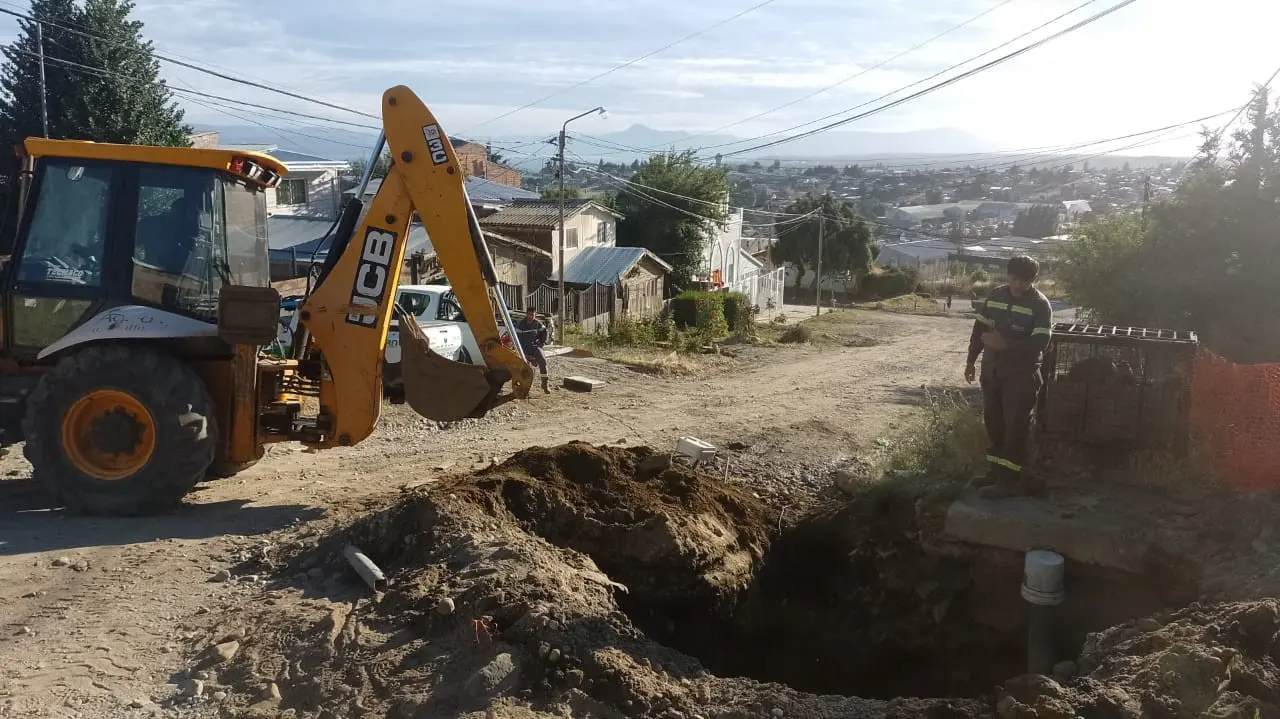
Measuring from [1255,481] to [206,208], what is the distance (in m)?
7.76

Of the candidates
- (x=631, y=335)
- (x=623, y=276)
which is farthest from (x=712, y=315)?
(x=631, y=335)

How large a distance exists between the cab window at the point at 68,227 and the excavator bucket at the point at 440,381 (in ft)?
7.74

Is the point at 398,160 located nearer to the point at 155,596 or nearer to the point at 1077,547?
the point at 155,596

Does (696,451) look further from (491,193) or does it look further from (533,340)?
(491,193)

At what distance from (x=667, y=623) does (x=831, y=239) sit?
4598 cm

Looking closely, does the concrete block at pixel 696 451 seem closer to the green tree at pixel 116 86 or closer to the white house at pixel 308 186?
the green tree at pixel 116 86

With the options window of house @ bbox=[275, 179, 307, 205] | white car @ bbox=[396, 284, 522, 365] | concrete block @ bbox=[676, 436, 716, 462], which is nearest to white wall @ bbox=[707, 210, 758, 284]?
window of house @ bbox=[275, 179, 307, 205]

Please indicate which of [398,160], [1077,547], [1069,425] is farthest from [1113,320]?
[398,160]

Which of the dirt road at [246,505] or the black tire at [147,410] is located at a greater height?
the black tire at [147,410]

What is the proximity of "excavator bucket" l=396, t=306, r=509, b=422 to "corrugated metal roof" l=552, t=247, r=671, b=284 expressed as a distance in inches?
794

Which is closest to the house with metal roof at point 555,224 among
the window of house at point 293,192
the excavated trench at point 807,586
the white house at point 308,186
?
the white house at point 308,186

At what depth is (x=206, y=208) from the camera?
7.00 m

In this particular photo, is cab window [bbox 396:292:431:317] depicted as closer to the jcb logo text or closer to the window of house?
the jcb logo text

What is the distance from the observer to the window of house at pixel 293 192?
3262 cm
